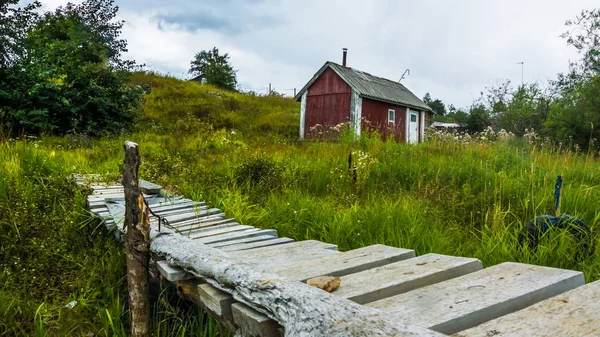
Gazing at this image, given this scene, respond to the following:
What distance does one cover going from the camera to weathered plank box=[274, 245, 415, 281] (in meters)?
2.12

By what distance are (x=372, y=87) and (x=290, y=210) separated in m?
16.4

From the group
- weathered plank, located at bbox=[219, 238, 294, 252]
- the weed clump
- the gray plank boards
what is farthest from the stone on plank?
the weed clump

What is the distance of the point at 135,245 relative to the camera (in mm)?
2564

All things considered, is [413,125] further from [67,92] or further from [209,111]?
[67,92]

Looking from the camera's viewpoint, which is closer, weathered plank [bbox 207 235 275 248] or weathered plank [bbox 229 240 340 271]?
weathered plank [bbox 229 240 340 271]

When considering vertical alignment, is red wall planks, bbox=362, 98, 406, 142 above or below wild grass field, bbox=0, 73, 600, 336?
above

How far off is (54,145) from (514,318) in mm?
9246

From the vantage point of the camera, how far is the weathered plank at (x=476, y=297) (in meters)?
1.48

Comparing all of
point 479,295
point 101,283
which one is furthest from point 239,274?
point 101,283

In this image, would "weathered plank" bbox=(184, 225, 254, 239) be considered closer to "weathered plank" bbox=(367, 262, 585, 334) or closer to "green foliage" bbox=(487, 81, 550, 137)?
"weathered plank" bbox=(367, 262, 585, 334)

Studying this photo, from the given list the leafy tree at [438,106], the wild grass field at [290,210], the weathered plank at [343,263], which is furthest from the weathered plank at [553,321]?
the leafy tree at [438,106]

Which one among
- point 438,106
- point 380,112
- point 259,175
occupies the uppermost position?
point 438,106

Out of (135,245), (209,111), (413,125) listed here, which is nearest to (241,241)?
(135,245)

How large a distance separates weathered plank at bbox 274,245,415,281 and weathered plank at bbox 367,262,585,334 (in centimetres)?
46
